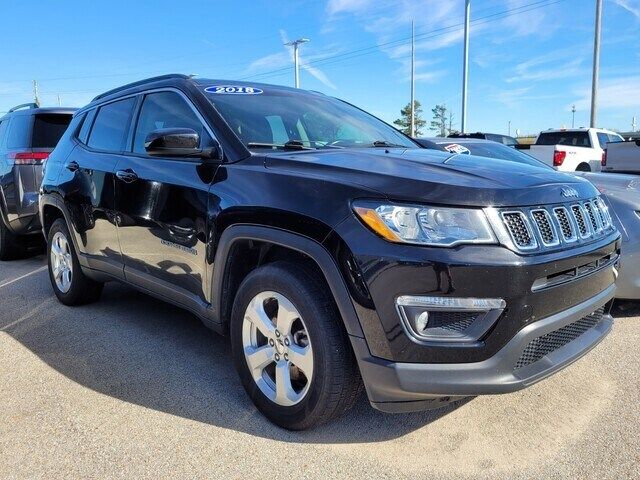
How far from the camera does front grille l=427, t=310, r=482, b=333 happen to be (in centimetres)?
212

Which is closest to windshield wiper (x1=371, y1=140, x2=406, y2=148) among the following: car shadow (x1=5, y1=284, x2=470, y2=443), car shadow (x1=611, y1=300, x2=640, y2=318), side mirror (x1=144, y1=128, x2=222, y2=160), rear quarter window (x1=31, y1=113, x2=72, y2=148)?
side mirror (x1=144, y1=128, x2=222, y2=160)

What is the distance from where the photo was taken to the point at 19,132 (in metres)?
6.82

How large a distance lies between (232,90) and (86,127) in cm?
187

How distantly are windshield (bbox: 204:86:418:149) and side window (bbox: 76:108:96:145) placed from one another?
175cm

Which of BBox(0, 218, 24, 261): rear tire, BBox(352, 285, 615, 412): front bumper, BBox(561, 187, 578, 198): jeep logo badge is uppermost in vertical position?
BBox(561, 187, 578, 198): jeep logo badge

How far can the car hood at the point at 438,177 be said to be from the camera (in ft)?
7.10

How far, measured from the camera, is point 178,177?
3172mm

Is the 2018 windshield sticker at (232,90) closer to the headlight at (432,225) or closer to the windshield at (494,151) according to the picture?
the headlight at (432,225)

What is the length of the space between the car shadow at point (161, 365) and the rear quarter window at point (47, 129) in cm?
259

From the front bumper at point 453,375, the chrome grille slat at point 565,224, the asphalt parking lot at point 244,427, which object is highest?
the chrome grille slat at point 565,224

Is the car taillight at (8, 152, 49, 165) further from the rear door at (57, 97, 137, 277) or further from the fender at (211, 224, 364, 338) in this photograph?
the fender at (211, 224, 364, 338)

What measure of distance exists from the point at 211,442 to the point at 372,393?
2.86 feet

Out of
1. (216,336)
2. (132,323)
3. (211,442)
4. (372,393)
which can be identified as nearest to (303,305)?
(372,393)

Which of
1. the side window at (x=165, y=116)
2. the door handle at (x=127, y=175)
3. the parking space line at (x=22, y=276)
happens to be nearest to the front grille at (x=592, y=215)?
the side window at (x=165, y=116)
